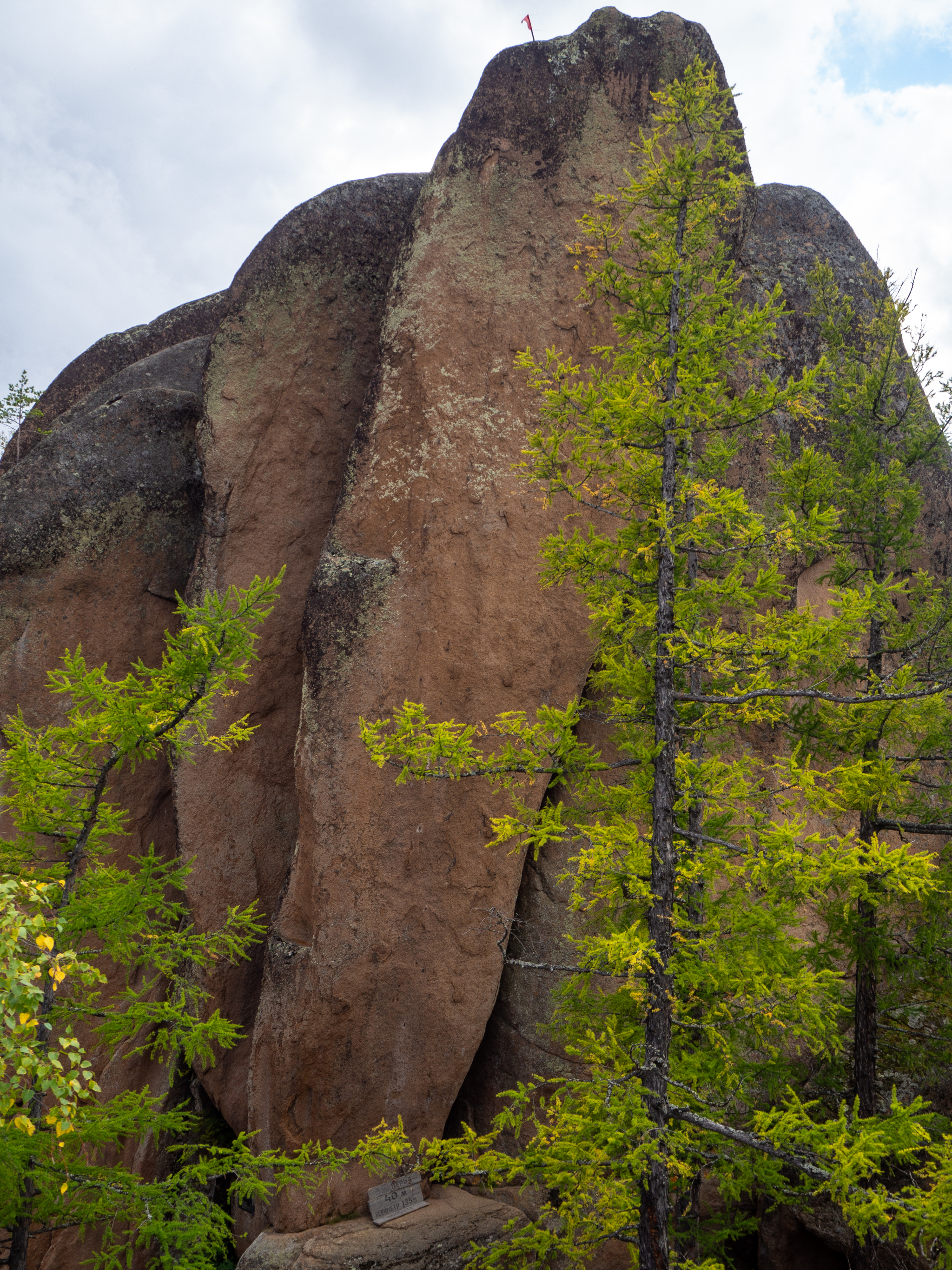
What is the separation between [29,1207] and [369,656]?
223 inches

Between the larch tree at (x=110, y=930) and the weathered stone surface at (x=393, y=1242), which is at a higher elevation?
the larch tree at (x=110, y=930)

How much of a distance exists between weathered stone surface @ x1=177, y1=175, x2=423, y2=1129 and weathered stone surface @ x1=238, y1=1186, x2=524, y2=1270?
1.91m

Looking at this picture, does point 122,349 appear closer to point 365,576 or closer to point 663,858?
point 365,576

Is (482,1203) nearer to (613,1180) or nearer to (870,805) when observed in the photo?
A: (613,1180)

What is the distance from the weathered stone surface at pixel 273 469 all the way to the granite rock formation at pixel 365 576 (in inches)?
1.4

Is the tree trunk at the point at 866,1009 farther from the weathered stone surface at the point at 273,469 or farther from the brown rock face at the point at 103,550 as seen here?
the brown rock face at the point at 103,550

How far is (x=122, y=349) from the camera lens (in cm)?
1602

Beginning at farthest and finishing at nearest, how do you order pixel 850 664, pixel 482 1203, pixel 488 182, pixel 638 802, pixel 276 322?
pixel 276 322 → pixel 488 182 → pixel 482 1203 → pixel 850 664 → pixel 638 802

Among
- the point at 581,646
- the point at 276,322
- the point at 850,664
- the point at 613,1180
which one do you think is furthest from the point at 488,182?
the point at 613,1180

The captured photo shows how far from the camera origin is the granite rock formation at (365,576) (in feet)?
30.2

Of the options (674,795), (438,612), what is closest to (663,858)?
(674,795)

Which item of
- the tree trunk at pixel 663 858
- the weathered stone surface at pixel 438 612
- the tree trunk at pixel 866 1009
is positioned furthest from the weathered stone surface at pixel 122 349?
the tree trunk at pixel 866 1009

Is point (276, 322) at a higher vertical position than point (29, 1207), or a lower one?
higher

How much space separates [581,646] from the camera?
32.8 feet
